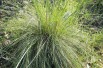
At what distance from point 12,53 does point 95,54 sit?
3.46 feet

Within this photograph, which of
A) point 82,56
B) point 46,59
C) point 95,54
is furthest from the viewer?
point 95,54

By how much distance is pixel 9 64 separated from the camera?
2762 mm

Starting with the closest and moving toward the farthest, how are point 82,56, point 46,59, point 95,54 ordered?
point 46,59
point 82,56
point 95,54

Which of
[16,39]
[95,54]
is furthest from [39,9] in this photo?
[95,54]

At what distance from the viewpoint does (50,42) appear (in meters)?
Result: 2.81

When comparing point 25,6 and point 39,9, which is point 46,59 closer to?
point 39,9

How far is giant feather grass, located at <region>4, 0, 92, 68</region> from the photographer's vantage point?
8.89 ft

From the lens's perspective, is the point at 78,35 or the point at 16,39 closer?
the point at 16,39

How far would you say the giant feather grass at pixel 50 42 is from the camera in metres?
2.71

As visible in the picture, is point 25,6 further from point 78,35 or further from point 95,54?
point 95,54

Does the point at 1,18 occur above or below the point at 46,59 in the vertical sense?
above

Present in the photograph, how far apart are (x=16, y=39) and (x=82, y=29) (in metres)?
0.88

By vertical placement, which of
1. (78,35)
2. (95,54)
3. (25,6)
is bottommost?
(95,54)

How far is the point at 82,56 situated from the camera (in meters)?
2.93
